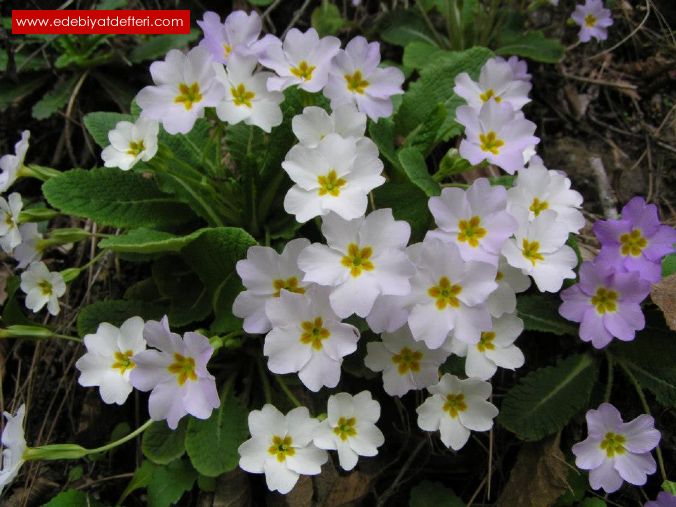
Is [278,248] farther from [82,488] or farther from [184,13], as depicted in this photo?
[184,13]

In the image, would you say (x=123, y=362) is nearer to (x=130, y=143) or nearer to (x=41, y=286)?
(x=41, y=286)

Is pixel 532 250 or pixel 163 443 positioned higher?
pixel 532 250

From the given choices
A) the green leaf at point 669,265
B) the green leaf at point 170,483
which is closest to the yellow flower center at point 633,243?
the green leaf at point 669,265

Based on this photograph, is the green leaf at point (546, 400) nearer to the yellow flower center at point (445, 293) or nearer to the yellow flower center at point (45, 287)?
the yellow flower center at point (445, 293)

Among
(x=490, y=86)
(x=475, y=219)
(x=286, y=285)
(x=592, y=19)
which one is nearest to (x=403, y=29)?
(x=592, y=19)

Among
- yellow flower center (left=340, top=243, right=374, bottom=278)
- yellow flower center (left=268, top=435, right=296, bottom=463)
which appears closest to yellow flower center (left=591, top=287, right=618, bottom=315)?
yellow flower center (left=340, top=243, right=374, bottom=278)

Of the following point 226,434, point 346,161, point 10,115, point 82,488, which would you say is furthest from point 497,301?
point 10,115

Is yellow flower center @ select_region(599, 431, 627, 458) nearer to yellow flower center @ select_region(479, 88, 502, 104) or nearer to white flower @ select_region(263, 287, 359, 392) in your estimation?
white flower @ select_region(263, 287, 359, 392)
